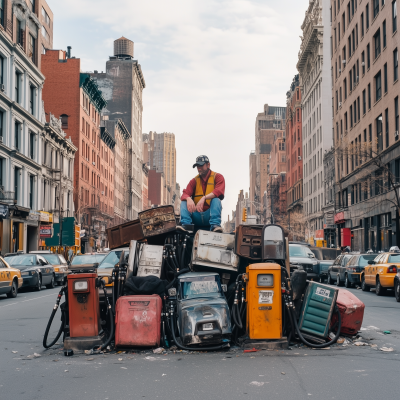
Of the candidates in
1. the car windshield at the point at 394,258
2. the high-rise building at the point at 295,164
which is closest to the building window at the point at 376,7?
the car windshield at the point at 394,258

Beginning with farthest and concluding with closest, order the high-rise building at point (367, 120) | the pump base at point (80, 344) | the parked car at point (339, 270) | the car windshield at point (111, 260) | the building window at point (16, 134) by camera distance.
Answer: the building window at point (16, 134)
the high-rise building at point (367, 120)
the parked car at point (339, 270)
the car windshield at point (111, 260)
the pump base at point (80, 344)

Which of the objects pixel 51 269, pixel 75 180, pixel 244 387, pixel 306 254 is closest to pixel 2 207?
pixel 51 269

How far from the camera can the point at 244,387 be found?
662 cm

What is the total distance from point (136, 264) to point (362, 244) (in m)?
41.5

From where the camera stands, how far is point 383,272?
2114 centimetres

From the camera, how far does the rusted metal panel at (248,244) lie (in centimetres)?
1030

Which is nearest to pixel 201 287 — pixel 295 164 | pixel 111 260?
pixel 111 260

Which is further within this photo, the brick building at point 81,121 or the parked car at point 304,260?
the brick building at point 81,121

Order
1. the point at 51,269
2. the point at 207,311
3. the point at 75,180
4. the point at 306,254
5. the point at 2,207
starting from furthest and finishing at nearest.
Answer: the point at 75,180 < the point at 2,207 < the point at 51,269 < the point at 306,254 < the point at 207,311

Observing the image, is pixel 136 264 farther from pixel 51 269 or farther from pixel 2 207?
pixel 2 207

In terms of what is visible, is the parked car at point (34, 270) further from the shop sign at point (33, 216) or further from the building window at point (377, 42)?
the building window at point (377, 42)

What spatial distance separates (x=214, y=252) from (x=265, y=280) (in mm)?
1496

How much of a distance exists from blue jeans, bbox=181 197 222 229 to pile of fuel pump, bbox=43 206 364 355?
36.0 inches

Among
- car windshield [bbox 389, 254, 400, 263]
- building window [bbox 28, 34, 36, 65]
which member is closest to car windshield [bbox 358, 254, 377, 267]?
car windshield [bbox 389, 254, 400, 263]
